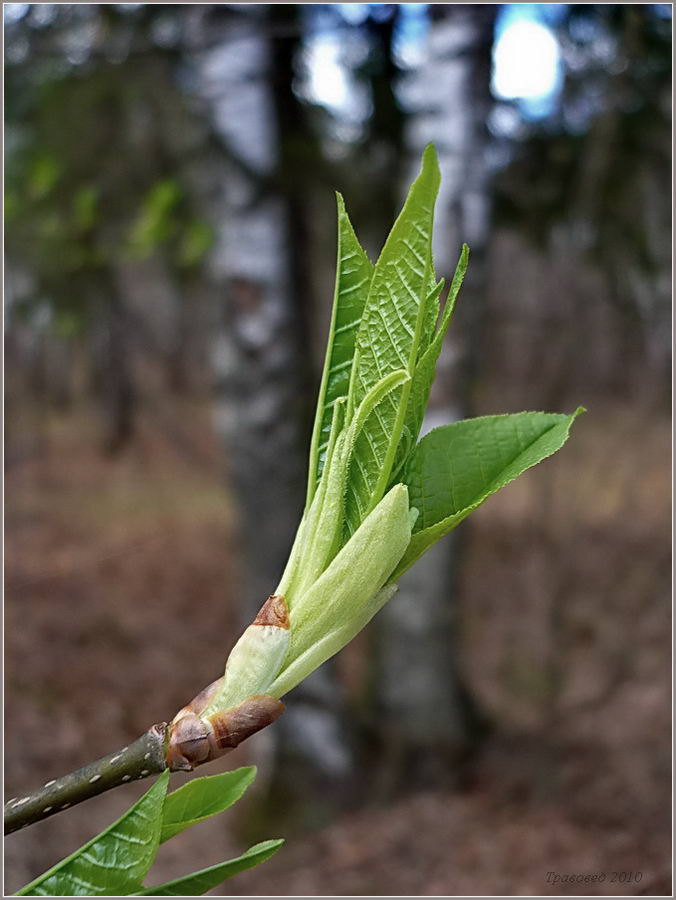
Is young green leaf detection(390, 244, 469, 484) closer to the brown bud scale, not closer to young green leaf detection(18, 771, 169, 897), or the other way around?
the brown bud scale

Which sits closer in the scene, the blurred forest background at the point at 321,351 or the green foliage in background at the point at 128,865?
the green foliage in background at the point at 128,865

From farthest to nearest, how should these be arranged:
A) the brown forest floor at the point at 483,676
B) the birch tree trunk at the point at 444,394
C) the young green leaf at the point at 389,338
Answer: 1. the brown forest floor at the point at 483,676
2. the birch tree trunk at the point at 444,394
3. the young green leaf at the point at 389,338

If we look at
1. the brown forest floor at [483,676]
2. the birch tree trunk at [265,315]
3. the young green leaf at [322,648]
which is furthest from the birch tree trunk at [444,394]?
the young green leaf at [322,648]


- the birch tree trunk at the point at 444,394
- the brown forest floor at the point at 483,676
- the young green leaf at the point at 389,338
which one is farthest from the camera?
the brown forest floor at the point at 483,676

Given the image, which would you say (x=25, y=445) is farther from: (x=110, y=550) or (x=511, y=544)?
(x=511, y=544)

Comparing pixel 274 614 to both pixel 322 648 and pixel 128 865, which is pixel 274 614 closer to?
pixel 322 648

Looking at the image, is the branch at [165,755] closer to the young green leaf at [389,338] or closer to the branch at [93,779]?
the branch at [93,779]

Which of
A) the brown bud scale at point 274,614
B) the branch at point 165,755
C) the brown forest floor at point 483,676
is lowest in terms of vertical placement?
the brown forest floor at point 483,676
